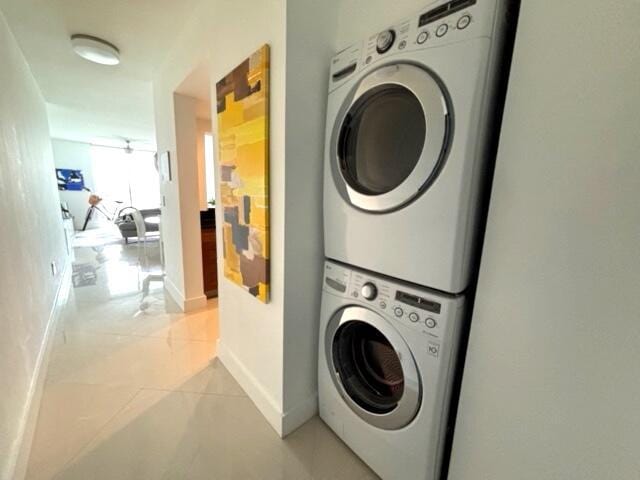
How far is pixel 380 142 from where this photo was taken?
3.18 ft

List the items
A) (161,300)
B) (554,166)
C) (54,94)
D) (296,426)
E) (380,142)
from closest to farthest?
(554,166)
(380,142)
(296,426)
(161,300)
(54,94)

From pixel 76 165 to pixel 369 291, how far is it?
368 inches

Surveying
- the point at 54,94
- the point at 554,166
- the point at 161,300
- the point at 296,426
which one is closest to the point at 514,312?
the point at 554,166

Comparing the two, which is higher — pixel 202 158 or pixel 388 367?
pixel 202 158

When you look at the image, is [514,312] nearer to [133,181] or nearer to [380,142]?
[380,142]

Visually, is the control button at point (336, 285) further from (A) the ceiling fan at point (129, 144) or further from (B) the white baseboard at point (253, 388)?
(A) the ceiling fan at point (129, 144)

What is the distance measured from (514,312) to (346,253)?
1.84 ft

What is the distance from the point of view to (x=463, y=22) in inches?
27.4

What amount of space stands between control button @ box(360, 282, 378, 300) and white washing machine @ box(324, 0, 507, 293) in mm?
62

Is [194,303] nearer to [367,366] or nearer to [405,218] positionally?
[367,366]

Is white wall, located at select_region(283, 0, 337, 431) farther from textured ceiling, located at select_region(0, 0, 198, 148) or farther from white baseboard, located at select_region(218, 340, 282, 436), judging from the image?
textured ceiling, located at select_region(0, 0, 198, 148)

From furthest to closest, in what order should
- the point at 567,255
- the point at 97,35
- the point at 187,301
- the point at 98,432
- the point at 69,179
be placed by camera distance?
the point at 69,179 < the point at 187,301 < the point at 97,35 < the point at 98,432 < the point at 567,255

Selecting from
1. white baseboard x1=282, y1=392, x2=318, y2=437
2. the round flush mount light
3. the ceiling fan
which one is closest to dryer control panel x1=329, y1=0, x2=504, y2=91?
white baseboard x1=282, y1=392, x2=318, y2=437

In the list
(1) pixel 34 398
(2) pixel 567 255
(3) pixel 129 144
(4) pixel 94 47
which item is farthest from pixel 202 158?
(3) pixel 129 144
